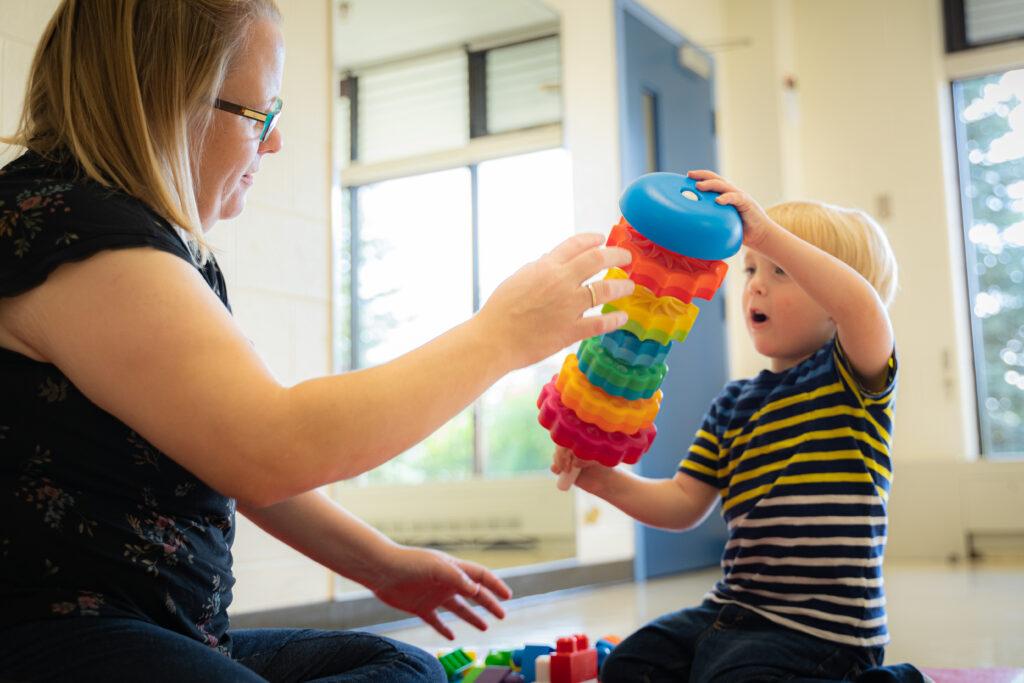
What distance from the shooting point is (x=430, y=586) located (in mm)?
1220

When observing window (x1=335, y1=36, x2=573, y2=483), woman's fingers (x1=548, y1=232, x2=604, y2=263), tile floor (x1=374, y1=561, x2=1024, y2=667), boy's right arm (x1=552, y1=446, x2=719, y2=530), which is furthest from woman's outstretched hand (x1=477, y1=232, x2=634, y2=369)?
window (x1=335, y1=36, x2=573, y2=483)

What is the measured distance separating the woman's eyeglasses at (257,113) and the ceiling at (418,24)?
4.80 feet

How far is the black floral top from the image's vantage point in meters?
0.85

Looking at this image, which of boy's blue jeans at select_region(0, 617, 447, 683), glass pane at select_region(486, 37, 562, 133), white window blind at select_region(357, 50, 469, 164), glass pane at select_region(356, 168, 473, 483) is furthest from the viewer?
glass pane at select_region(486, 37, 562, 133)

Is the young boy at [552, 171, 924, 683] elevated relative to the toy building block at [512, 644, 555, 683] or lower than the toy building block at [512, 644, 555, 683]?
elevated

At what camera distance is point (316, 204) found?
7.93 feet

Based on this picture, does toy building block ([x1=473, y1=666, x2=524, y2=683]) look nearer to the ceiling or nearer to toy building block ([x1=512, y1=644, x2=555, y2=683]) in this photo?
toy building block ([x1=512, y1=644, x2=555, y2=683])

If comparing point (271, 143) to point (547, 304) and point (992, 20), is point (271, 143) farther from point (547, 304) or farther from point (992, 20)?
point (992, 20)

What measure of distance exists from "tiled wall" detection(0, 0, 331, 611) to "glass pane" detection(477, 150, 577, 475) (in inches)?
43.0

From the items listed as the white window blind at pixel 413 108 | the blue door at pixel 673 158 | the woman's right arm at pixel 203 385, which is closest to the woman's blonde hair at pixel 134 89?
the woman's right arm at pixel 203 385

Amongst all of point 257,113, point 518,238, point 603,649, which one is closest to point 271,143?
point 257,113

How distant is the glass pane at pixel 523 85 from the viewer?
3.44m

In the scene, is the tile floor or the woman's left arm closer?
the woman's left arm

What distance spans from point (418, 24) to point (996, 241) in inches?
137
